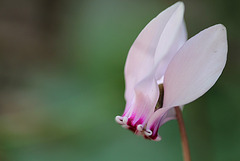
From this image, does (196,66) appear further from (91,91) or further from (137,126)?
(91,91)

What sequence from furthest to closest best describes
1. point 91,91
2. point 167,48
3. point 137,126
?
1. point 91,91
2. point 137,126
3. point 167,48

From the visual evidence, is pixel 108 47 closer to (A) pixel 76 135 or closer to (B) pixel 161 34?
(A) pixel 76 135

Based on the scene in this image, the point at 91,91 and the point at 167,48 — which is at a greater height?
the point at 167,48

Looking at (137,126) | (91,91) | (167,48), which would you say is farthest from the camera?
(91,91)

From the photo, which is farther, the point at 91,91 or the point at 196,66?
the point at 91,91

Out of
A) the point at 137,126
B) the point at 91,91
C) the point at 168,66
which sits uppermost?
the point at 168,66

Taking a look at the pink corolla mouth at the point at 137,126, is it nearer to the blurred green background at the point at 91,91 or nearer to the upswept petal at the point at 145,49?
the upswept petal at the point at 145,49

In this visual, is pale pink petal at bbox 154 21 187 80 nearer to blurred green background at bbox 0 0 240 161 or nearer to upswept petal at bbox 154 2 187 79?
upswept petal at bbox 154 2 187 79

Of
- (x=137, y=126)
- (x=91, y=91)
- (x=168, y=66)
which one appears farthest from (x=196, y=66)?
(x=91, y=91)
